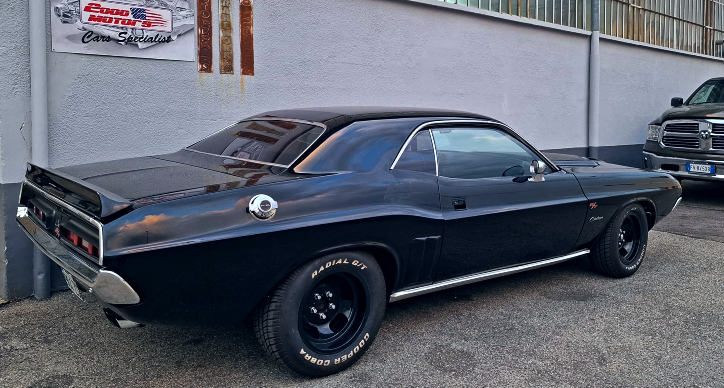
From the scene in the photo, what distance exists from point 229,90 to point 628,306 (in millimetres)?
3931

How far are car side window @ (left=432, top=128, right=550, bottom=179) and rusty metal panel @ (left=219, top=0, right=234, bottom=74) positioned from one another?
2.65 meters

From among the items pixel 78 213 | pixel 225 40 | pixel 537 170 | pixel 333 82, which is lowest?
pixel 78 213

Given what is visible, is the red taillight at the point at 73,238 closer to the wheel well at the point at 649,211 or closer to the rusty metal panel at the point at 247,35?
the rusty metal panel at the point at 247,35

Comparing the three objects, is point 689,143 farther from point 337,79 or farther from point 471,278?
point 471,278

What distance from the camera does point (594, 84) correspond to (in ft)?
33.0

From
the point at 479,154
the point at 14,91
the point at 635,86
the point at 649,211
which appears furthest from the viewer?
the point at 635,86

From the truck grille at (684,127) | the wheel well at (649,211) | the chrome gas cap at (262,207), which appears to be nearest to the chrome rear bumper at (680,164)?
the truck grille at (684,127)

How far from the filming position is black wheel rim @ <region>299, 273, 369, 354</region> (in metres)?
3.25

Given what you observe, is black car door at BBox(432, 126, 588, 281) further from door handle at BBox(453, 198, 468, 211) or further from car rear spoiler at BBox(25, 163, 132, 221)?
car rear spoiler at BBox(25, 163, 132, 221)

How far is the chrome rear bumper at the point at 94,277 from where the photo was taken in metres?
2.67

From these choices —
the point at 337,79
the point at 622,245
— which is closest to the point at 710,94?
the point at 622,245

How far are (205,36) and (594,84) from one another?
22.5ft

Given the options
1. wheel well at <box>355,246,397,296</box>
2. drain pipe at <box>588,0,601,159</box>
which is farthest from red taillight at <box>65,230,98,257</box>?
drain pipe at <box>588,0,601,159</box>

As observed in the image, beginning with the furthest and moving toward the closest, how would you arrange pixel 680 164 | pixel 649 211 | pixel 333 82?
pixel 680 164, pixel 333 82, pixel 649 211
